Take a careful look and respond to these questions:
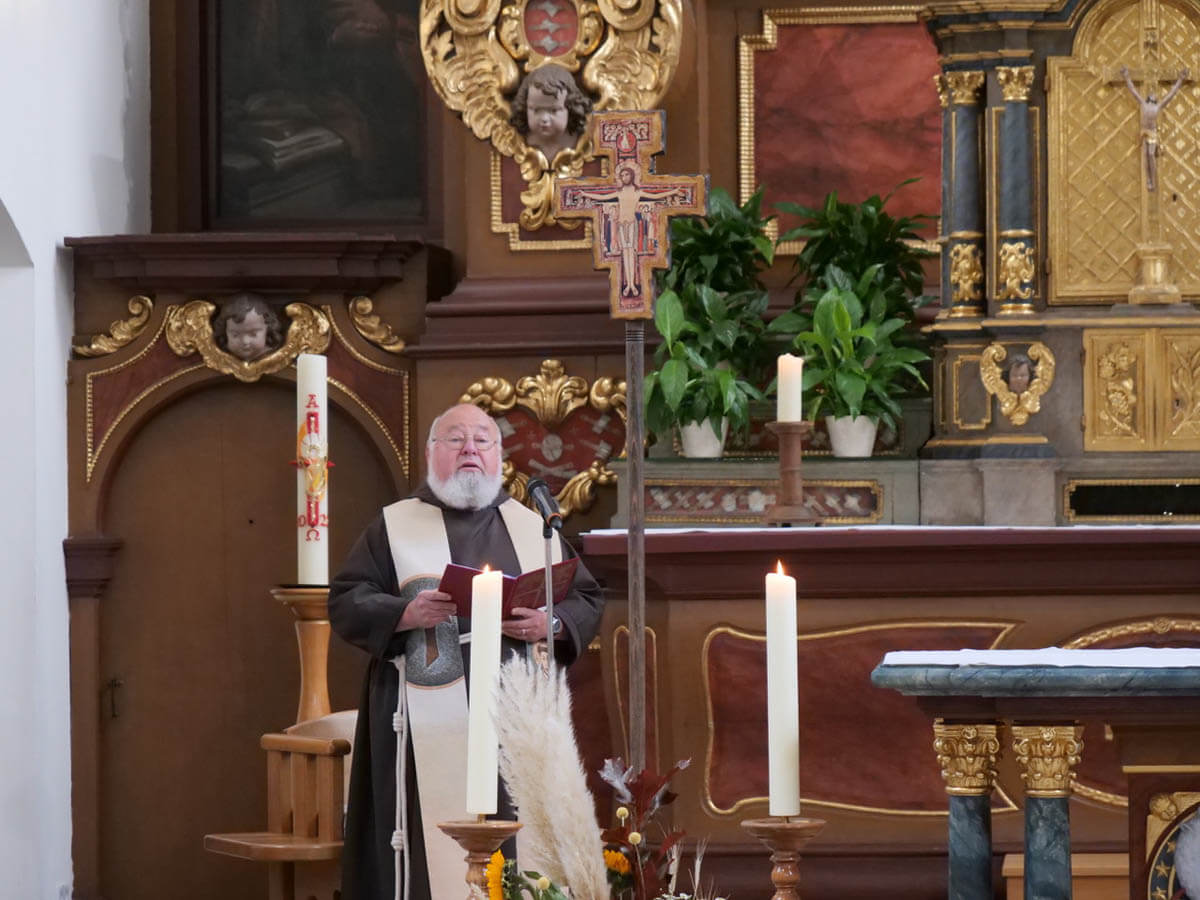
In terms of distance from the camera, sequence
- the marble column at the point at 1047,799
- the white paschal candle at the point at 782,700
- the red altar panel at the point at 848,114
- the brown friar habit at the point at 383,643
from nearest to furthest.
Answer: the white paschal candle at the point at 782,700
the marble column at the point at 1047,799
the brown friar habit at the point at 383,643
the red altar panel at the point at 848,114

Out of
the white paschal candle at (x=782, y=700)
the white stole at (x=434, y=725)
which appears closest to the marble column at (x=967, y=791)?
the white paschal candle at (x=782, y=700)

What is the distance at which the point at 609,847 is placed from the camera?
292cm

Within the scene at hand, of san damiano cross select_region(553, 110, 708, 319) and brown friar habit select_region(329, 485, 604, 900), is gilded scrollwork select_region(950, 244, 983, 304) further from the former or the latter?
san damiano cross select_region(553, 110, 708, 319)

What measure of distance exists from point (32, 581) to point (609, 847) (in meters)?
5.36

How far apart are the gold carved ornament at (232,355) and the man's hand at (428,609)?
7.29 ft

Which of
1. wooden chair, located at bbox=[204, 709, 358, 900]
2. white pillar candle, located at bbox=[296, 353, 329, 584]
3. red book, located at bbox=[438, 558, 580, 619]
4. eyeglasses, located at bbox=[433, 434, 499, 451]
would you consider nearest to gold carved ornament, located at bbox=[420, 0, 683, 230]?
white pillar candle, located at bbox=[296, 353, 329, 584]

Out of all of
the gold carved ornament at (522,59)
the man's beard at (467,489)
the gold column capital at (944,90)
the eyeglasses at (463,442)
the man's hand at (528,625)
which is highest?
the gold carved ornament at (522,59)

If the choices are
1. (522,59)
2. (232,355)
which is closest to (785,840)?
(522,59)

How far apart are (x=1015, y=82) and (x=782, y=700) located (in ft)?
14.3

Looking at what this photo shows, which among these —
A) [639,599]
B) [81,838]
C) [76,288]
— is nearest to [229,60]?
[76,288]

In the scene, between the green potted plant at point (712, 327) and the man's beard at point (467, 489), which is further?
the green potted plant at point (712, 327)

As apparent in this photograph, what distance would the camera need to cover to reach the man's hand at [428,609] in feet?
19.8

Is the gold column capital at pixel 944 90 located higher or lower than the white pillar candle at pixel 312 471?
higher

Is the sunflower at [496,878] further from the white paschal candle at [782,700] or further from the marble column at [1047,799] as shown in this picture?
the marble column at [1047,799]
